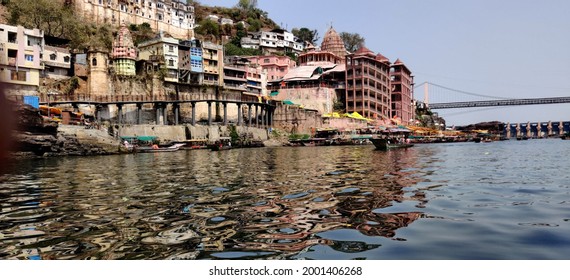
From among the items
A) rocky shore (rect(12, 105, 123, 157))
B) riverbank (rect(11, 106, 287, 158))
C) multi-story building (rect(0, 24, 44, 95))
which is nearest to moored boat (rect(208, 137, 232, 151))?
riverbank (rect(11, 106, 287, 158))

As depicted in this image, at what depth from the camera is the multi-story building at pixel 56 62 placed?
60.0 m

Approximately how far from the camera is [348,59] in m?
87.6

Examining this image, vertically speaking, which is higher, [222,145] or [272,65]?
[272,65]

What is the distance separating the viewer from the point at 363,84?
83812mm

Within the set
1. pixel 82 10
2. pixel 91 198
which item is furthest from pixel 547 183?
pixel 82 10

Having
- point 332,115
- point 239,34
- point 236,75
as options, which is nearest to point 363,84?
point 332,115

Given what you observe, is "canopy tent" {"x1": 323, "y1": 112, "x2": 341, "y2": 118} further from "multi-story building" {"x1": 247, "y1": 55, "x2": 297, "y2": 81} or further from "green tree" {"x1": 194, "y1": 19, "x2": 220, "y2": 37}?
"green tree" {"x1": 194, "y1": 19, "x2": 220, "y2": 37}

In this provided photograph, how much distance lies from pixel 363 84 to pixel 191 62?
35.1 m

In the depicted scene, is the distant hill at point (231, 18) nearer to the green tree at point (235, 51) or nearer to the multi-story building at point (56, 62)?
the green tree at point (235, 51)

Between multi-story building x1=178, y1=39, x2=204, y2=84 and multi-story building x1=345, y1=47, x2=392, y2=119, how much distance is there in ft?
103

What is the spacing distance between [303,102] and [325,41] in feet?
126

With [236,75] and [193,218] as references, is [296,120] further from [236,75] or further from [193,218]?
[193,218]

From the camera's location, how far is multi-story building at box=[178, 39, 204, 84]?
7433cm
